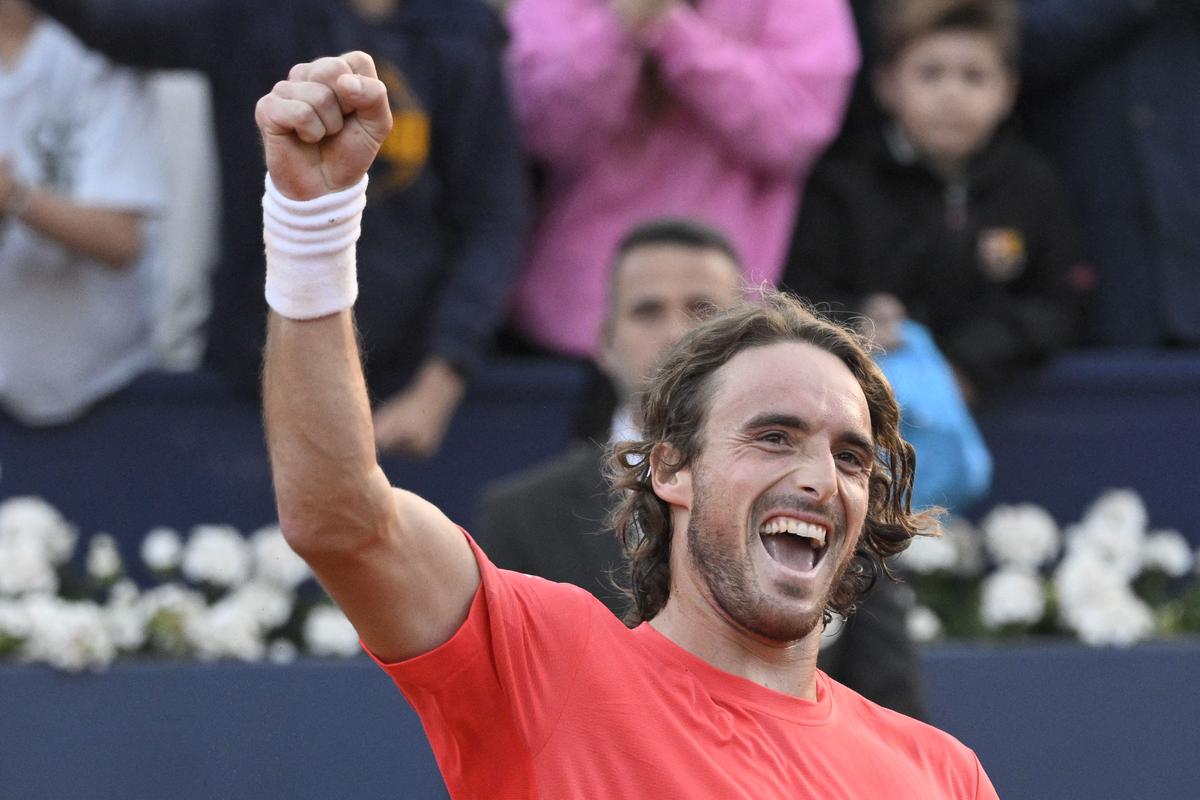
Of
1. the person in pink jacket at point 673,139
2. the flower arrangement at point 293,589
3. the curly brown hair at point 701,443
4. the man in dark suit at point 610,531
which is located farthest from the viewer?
the person in pink jacket at point 673,139

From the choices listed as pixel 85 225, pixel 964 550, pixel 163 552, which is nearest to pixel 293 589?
pixel 163 552

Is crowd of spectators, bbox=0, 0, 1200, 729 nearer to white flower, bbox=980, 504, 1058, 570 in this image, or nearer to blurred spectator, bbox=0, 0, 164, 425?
blurred spectator, bbox=0, 0, 164, 425

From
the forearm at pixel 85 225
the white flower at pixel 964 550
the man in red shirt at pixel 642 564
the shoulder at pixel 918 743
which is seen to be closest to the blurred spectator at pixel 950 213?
the white flower at pixel 964 550

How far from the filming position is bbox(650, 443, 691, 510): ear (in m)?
2.58

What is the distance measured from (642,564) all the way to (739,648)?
29 cm

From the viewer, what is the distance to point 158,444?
5.00 m

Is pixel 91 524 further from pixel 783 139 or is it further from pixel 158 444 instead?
pixel 783 139

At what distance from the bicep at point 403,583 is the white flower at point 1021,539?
295cm

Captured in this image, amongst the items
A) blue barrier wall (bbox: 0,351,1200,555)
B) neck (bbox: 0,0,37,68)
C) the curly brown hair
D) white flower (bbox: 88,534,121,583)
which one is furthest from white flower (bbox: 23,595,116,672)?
the curly brown hair

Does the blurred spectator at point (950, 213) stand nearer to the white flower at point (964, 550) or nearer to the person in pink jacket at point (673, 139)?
the person in pink jacket at point (673, 139)

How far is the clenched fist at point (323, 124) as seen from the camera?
2080 mm

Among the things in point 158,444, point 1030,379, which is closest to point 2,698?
point 158,444

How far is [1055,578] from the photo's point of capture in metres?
4.95

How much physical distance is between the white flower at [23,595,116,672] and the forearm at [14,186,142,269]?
→ 1009 millimetres
